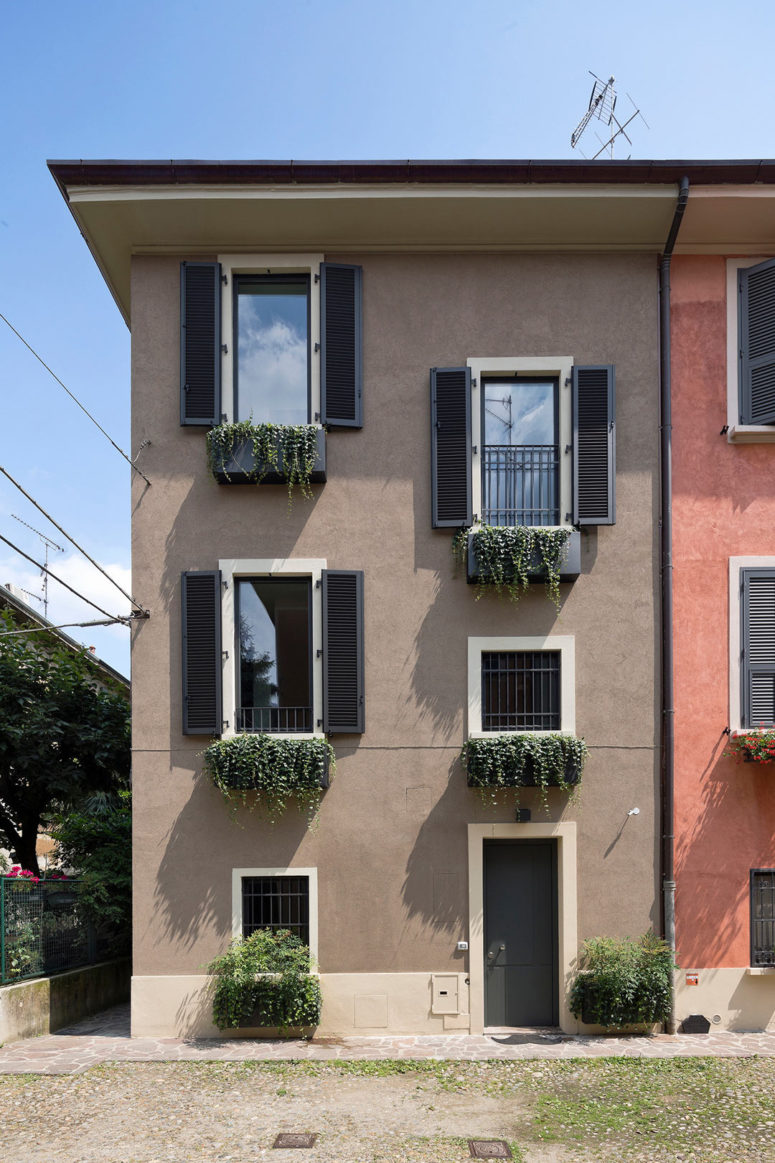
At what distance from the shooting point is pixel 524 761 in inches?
392

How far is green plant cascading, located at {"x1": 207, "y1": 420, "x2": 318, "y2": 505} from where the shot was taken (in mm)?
10219

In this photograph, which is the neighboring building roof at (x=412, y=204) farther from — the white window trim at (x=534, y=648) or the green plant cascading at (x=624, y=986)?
the green plant cascading at (x=624, y=986)

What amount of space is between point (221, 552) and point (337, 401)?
7.61 ft

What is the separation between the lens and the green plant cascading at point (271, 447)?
10.2m

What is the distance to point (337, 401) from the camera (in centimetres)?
1051

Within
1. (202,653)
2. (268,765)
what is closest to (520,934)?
(268,765)

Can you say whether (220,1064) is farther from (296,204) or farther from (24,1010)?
(296,204)

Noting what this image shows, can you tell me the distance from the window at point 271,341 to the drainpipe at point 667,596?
3765mm

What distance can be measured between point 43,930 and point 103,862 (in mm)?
1138

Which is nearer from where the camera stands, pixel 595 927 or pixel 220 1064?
pixel 220 1064

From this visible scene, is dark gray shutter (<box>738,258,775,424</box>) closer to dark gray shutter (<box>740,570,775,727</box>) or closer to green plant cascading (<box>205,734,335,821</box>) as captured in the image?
dark gray shutter (<box>740,570,775,727</box>)

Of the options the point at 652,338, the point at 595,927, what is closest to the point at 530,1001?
the point at 595,927

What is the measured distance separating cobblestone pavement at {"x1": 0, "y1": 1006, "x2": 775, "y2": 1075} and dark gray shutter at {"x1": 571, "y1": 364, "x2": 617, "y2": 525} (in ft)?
19.6

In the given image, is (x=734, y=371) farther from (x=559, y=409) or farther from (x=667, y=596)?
(x=667, y=596)
